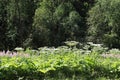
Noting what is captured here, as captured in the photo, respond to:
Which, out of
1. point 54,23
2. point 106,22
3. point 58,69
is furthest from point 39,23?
point 58,69

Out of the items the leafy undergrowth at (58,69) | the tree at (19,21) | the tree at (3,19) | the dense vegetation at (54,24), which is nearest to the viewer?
the leafy undergrowth at (58,69)

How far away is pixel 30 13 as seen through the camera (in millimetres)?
40875

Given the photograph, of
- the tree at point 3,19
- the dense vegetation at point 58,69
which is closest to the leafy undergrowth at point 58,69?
the dense vegetation at point 58,69

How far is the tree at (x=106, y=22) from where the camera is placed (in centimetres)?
3828

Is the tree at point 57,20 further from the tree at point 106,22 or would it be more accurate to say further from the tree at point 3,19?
the tree at point 3,19

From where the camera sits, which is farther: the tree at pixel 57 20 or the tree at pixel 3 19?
the tree at pixel 3 19

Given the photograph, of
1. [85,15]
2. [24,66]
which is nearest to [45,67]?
[24,66]

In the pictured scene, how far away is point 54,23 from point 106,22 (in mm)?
6523

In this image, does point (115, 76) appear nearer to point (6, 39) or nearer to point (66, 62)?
point (66, 62)

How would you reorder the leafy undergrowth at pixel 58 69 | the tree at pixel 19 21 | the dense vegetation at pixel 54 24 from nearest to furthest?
the leafy undergrowth at pixel 58 69
the dense vegetation at pixel 54 24
the tree at pixel 19 21

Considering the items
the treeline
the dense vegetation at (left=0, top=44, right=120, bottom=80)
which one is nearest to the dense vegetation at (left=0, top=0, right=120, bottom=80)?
the treeline

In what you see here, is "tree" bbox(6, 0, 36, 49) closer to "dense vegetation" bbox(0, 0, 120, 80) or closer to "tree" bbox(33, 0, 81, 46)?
"dense vegetation" bbox(0, 0, 120, 80)

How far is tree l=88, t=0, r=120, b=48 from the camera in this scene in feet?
126

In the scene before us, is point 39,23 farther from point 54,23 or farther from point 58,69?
point 58,69
